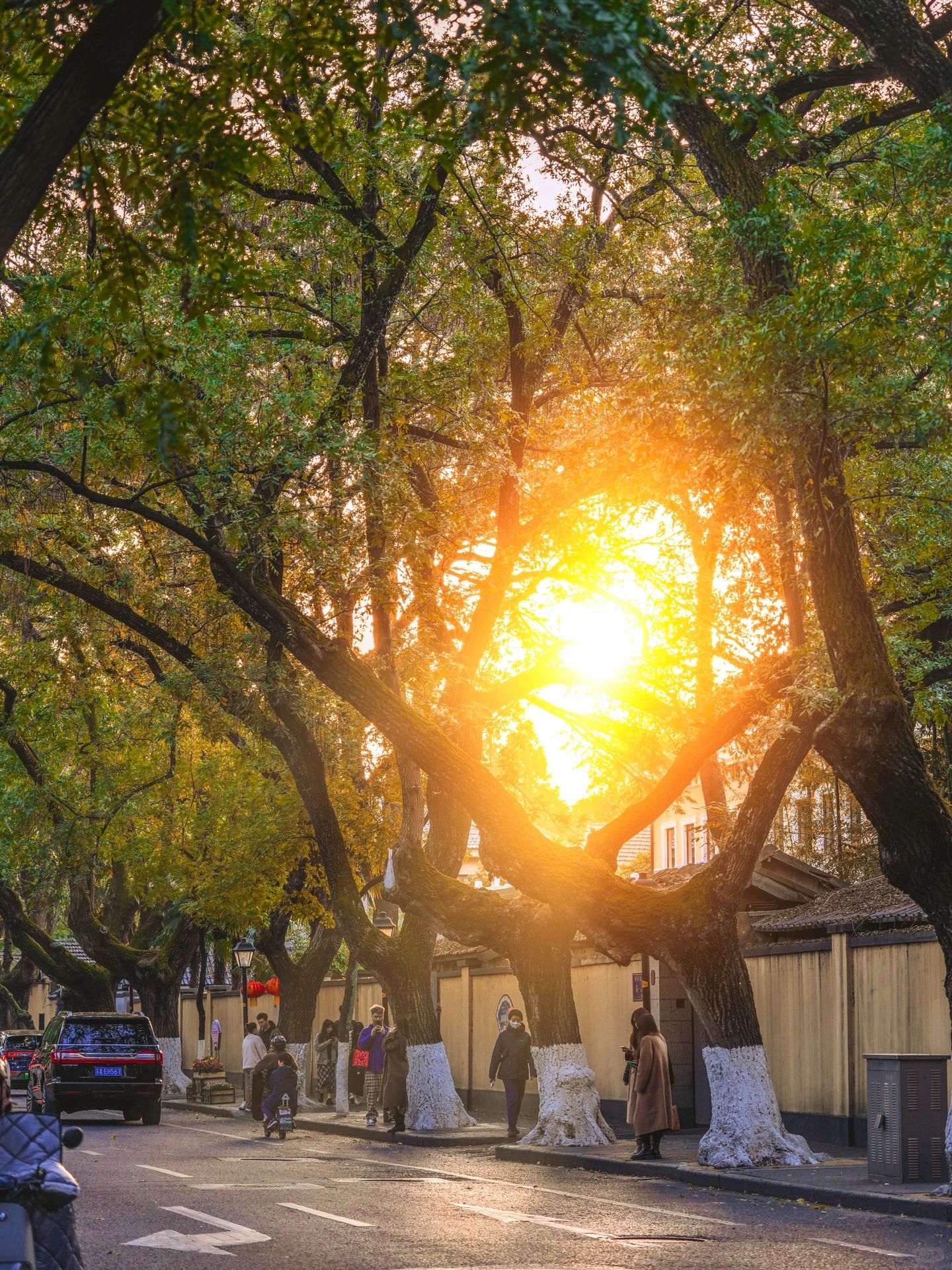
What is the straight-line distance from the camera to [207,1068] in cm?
3544

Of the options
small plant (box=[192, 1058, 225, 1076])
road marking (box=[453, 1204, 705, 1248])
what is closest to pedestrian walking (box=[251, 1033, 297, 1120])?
small plant (box=[192, 1058, 225, 1076])

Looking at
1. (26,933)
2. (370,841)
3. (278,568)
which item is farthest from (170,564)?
(26,933)

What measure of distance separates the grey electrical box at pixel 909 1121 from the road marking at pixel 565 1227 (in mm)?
3385

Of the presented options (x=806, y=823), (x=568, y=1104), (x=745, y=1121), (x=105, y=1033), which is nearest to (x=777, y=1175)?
(x=745, y=1121)

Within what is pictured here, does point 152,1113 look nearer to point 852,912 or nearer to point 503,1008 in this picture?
point 503,1008

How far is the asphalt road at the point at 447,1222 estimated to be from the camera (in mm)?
A: 10383

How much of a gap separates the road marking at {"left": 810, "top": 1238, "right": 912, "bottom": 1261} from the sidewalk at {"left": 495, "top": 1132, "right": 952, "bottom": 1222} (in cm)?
176

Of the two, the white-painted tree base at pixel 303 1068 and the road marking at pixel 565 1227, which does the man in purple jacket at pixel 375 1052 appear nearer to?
the white-painted tree base at pixel 303 1068

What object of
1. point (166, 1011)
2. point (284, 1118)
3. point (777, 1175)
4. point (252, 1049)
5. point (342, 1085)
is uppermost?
point (166, 1011)

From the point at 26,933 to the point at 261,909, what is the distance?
36.8 feet

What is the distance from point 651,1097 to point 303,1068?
49.5 feet

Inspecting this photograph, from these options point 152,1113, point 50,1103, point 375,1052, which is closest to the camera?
point 375,1052

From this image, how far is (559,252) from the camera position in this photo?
19.0 m

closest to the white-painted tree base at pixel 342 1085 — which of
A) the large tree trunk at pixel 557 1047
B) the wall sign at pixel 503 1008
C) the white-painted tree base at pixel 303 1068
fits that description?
the white-painted tree base at pixel 303 1068
